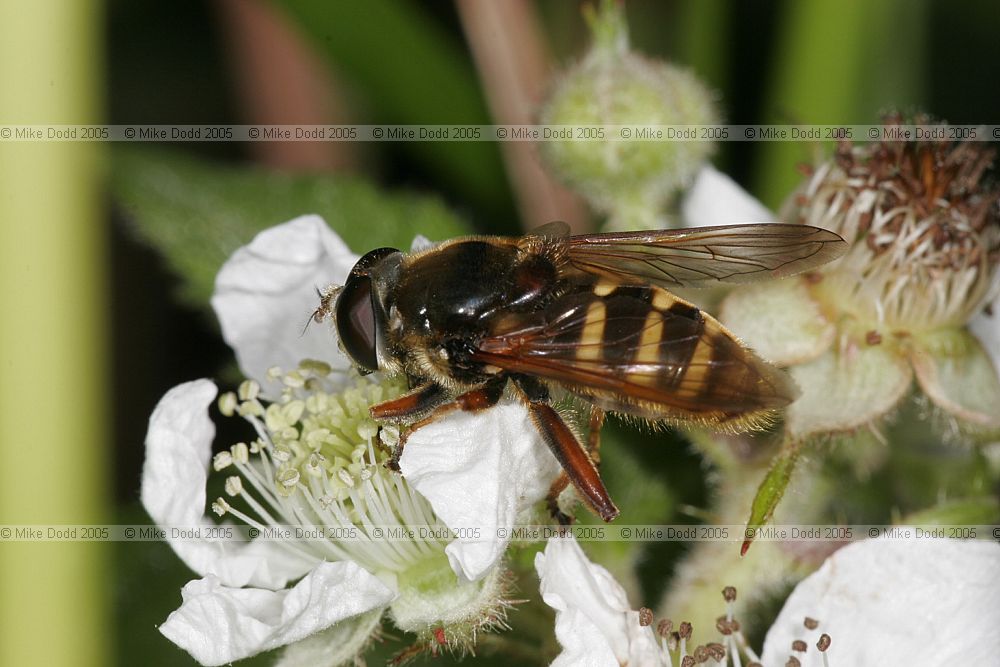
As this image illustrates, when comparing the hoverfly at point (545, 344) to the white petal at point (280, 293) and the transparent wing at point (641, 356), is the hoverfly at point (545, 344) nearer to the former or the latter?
the transparent wing at point (641, 356)

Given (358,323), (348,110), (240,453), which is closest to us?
(358,323)

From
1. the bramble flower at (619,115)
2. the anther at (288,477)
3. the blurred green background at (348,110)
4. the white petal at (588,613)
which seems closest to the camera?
the white petal at (588,613)

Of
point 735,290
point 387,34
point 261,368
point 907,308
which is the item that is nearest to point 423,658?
point 261,368

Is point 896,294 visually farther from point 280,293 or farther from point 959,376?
point 280,293

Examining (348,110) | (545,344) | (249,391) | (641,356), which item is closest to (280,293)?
(249,391)

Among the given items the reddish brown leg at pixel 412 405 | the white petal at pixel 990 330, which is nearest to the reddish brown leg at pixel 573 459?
the reddish brown leg at pixel 412 405

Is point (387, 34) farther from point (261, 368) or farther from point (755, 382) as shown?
point (755, 382)
